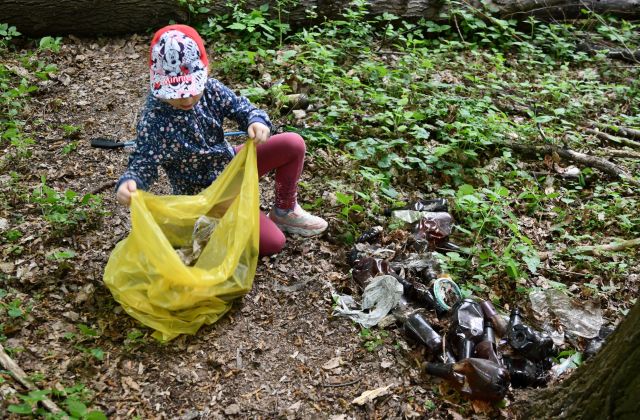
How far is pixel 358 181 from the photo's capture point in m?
3.79

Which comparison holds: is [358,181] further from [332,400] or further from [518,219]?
[332,400]

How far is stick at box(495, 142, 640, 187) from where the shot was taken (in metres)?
4.12

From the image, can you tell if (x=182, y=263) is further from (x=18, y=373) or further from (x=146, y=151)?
(x=18, y=373)

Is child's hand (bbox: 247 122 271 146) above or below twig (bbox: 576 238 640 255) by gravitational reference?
above

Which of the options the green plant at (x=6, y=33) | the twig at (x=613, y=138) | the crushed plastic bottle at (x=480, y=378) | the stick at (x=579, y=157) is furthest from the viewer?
the green plant at (x=6, y=33)

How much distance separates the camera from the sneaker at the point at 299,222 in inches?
131

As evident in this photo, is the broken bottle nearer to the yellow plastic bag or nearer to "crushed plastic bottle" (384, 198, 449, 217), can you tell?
"crushed plastic bottle" (384, 198, 449, 217)

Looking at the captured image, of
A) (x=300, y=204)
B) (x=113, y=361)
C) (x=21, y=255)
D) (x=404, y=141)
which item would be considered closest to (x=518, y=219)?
(x=404, y=141)

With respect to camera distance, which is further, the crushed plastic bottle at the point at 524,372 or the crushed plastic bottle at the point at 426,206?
the crushed plastic bottle at the point at 426,206

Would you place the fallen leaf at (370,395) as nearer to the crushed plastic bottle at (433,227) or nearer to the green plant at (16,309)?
the crushed plastic bottle at (433,227)

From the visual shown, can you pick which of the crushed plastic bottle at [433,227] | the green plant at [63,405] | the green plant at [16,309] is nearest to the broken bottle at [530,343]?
the crushed plastic bottle at [433,227]

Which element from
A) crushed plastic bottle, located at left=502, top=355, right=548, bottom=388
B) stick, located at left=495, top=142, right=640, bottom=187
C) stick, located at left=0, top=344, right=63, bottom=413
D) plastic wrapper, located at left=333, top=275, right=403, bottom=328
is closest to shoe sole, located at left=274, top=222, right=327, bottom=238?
plastic wrapper, located at left=333, top=275, right=403, bottom=328

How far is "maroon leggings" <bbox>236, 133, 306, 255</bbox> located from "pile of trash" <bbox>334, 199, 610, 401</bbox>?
1.48ft

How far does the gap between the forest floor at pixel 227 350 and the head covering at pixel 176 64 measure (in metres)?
1.02
